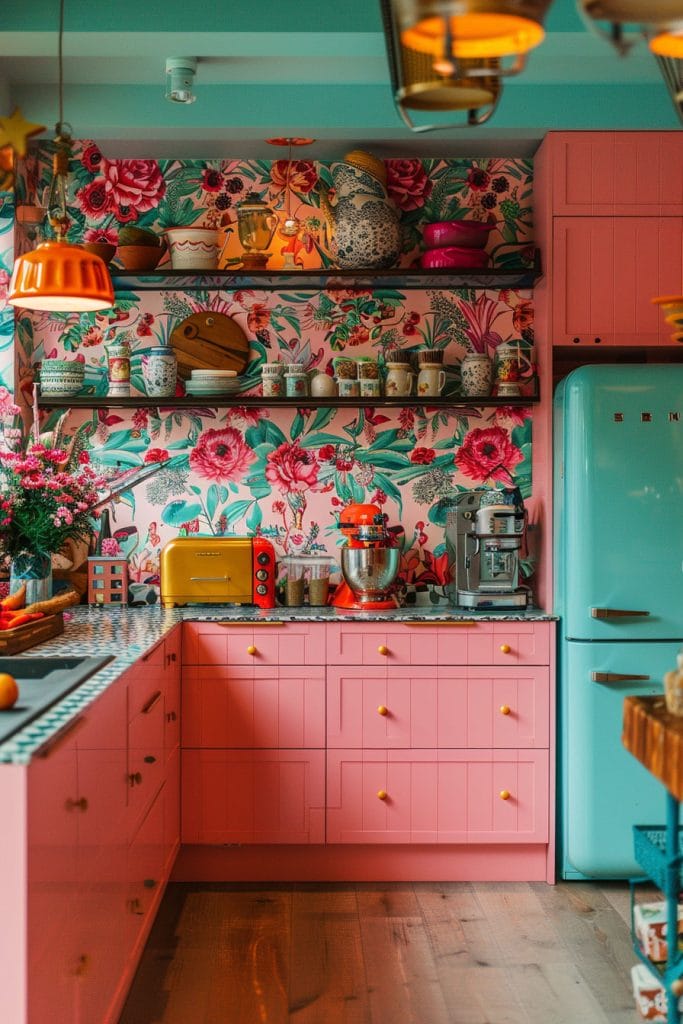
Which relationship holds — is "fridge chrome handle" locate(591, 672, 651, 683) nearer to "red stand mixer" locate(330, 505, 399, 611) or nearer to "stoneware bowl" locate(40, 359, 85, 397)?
"red stand mixer" locate(330, 505, 399, 611)

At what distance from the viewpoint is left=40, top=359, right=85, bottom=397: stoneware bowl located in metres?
4.01

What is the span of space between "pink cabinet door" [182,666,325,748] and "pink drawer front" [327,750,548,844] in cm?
15

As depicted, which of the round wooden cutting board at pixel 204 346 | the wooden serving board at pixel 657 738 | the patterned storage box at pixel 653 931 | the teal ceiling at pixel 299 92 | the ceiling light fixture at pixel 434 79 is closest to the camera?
the ceiling light fixture at pixel 434 79

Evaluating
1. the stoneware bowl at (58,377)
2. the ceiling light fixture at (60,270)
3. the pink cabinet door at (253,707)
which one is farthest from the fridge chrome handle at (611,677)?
the stoneware bowl at (58,377)

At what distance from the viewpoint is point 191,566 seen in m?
3.89

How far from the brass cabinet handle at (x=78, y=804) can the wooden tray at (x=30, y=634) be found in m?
0.79

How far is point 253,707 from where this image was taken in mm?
3654

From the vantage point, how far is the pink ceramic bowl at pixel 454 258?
3.95m

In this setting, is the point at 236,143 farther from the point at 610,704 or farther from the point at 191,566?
the point at 610,704

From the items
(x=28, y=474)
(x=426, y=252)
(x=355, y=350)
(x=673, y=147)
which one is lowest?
(x=28, y=474)

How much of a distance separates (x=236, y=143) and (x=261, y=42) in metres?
0.69

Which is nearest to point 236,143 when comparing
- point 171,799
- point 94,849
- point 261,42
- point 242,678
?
point 261,42

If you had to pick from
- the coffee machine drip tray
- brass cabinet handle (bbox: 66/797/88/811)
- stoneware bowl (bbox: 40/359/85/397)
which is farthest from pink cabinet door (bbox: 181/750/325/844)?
brass cabinet handle (bbox: 66/797/88/811)

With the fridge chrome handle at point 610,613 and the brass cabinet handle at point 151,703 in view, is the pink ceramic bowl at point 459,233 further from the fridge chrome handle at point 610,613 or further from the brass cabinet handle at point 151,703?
the brass cabinet handle at point 151,703
